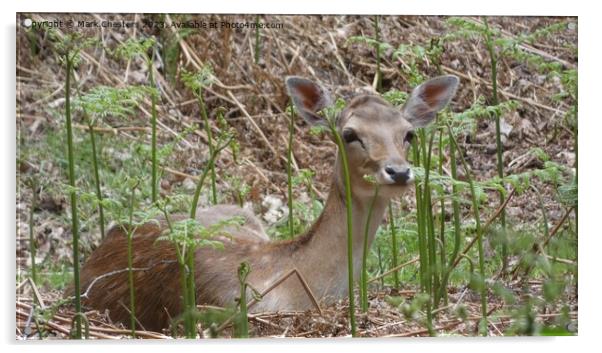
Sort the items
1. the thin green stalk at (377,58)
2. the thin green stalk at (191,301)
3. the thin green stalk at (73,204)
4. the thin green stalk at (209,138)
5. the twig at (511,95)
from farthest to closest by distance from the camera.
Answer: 1. the twig at (511,95)
2. the thin green stalk at (377,58)
3. the thin green stalk at (209,138)
4. the thin green stalk at (191,301)
5. the thin green stalk at (73,204)

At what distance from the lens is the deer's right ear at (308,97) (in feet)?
14.6

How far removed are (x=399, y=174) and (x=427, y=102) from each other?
0.48 m

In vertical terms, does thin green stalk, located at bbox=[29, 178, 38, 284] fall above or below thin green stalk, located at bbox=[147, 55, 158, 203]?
below

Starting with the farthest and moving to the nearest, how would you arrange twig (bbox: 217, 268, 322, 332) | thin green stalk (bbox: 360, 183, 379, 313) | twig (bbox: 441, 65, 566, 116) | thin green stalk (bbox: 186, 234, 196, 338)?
twig (bbox: 441, 65, 566, 116), thin green stalk (bbox: 360, 183, 379, 313), twig (bbox: 217, 268, 322, 332), thin green stalk (bbox: 186, 234, 196, 338)

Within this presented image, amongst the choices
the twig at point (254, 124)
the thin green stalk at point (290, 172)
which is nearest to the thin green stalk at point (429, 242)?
the thin green stalk at point (290, 172)

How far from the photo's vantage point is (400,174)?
418 cm

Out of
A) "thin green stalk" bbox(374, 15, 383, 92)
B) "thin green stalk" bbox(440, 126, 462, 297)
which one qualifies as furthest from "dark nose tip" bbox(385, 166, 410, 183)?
"thin green stalk" bbox(374, 15, 383, 92)

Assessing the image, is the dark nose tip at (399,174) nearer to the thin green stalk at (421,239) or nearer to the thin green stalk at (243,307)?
the thin green stalk at (421,239)

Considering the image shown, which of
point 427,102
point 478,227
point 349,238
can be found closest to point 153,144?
→ point 349,238

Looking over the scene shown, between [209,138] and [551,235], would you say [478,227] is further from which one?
[209,138]

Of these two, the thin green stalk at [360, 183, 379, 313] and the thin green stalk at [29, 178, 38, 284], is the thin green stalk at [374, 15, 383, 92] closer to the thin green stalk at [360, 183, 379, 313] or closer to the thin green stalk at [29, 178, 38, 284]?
the thin green stalk at [360, 183, 379, 313]

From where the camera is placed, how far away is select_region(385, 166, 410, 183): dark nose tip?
13.7ft
